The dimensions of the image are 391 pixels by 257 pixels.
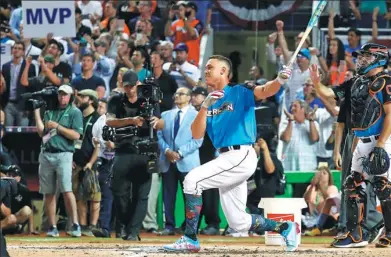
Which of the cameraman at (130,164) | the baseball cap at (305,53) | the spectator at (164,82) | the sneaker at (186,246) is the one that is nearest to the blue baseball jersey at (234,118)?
the sneaker at (186,246)

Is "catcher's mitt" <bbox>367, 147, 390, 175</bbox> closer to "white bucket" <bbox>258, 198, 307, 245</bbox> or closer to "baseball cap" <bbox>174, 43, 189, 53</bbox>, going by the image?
"white bucket" <bbox>258, 198, 307, 245</bbox>

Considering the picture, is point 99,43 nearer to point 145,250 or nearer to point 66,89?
Result: point 66,89

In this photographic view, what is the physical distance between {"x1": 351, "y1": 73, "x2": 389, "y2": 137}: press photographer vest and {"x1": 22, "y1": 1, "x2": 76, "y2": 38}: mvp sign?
7492 mm

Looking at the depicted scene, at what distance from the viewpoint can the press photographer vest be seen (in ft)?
41.9

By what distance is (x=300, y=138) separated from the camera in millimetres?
18078

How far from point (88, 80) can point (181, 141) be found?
2914mm

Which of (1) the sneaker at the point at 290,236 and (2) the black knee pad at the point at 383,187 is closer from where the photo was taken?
(1) the sneaker at the point at 290,236

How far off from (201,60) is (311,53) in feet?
9.41

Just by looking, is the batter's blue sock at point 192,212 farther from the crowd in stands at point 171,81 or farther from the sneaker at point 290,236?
the crowd in stands at point 171,81

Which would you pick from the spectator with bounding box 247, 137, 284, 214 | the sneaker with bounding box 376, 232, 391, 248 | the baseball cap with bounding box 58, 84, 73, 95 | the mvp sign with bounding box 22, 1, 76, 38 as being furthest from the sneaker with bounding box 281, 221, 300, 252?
the mvp sign with bounding box 22, 1, 76, 38

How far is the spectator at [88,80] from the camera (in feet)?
61.2

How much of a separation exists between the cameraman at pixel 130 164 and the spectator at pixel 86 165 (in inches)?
83.7

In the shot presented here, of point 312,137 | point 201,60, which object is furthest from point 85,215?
point 201,60

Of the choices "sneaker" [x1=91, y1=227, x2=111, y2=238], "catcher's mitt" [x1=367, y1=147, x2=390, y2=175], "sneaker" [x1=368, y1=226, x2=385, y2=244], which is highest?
"catcher's mitt" [x1=367, y1=147, x2=390, y2=175]
